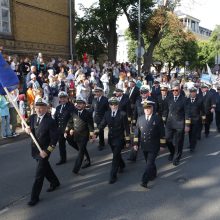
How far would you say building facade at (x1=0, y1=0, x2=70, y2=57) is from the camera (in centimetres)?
2120

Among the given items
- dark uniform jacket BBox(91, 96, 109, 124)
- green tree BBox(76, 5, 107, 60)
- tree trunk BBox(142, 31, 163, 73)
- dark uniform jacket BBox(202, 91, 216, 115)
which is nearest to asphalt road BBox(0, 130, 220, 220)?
dark uniform jacket BBox(91, 96, 109, 124)

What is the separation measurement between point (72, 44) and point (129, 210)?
22.6 m

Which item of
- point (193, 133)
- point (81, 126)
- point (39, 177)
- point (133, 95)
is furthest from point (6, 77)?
point (133, 95)

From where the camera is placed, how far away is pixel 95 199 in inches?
249

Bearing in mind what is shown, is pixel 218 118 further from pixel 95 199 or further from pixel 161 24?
pixel 161 24

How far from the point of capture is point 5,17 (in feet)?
69.4

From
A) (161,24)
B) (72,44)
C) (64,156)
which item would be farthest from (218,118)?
(161,24)

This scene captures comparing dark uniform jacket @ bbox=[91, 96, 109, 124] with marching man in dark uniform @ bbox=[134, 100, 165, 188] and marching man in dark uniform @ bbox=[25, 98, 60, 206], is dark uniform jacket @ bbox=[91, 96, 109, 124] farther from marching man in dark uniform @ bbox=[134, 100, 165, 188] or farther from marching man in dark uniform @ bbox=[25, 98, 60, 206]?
marching man in dark uniform @ bbox=[25, 98, 60, 206]

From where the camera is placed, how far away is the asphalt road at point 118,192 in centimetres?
569

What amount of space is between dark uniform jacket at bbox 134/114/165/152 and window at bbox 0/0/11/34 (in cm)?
1622

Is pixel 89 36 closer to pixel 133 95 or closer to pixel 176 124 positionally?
pixel 133 95

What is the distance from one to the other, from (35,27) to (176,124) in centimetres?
1718

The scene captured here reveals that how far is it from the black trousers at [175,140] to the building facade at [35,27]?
14520mm

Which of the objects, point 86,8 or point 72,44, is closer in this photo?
point 72,44
